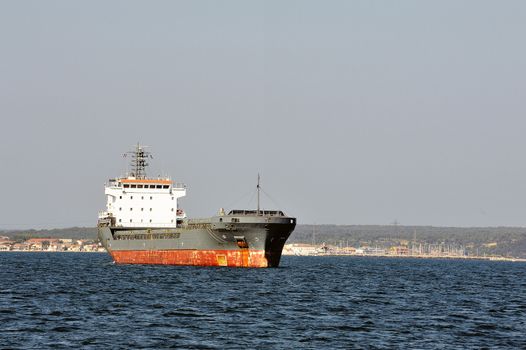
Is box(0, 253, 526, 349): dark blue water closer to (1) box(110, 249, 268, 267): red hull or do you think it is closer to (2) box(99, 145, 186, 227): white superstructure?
(1) box(110, 249, 268, 267): red hull

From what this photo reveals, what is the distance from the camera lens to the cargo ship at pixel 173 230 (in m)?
71.9

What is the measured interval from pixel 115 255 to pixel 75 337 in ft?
199

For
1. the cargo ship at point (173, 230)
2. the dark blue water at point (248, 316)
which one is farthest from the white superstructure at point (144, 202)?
the dark blue water at point (248, 316)

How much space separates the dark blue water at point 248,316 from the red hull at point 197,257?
10641 millimetres

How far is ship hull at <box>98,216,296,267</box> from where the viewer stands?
71.4 m

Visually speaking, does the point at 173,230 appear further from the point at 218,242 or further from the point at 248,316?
the point at 248,316

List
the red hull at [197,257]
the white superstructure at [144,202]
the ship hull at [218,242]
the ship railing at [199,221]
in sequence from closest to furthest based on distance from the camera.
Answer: the ship hull at [218,242], the red hull at [197,257], the ship railing at [199,221], the white superstructure at [144,202]

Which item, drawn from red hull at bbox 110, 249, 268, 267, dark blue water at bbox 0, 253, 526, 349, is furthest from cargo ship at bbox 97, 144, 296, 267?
dark blue water at bbox 0, 253, 526, 349

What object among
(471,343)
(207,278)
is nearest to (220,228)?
(207,278)

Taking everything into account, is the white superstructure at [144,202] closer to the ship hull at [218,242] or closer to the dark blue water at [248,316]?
the ship hull at [218,242]

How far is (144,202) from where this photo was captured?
9094 cm

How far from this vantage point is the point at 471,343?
3359cm

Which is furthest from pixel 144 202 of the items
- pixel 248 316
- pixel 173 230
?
pixel 248 316

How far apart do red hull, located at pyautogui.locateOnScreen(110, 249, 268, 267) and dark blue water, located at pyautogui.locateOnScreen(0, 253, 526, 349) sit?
10.6 metres
